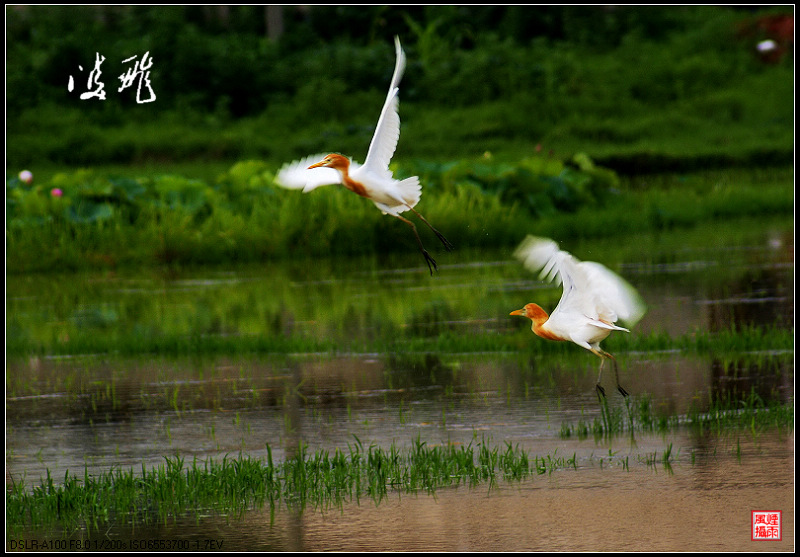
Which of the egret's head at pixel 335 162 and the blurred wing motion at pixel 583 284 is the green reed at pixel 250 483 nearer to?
the blurred wing motion at pixel 583 284

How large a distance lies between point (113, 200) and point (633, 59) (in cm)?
1480

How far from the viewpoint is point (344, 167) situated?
492 centimetres

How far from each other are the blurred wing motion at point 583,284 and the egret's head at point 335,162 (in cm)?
73

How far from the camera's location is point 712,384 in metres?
9.07

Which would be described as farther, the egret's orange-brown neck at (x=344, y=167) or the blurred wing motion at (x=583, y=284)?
the blurred wing motion at (x=583, y=284)

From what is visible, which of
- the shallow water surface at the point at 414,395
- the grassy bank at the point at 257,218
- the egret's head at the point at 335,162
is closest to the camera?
the egret's head at the point at 335,162

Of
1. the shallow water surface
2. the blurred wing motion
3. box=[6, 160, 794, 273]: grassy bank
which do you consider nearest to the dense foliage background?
box=[6, 160, 794, 273]: grassy bank

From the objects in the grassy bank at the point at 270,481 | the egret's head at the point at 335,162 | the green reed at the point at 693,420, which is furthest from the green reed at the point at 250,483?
the egret's head at the point at 335,162

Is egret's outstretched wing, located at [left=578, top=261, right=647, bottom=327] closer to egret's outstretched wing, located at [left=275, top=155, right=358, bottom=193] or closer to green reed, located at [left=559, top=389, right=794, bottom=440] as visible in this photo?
egret's outstretched wing, located at [left=275, top=155, right=358, bottom=193]

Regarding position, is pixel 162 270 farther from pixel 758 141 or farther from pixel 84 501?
pixel 758 141

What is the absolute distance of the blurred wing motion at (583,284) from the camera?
5172 mm

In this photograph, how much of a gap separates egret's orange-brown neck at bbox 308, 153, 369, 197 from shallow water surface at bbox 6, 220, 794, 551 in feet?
6.27

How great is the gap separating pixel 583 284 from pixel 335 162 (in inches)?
42.2

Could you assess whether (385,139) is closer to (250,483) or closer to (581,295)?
(581,295)
